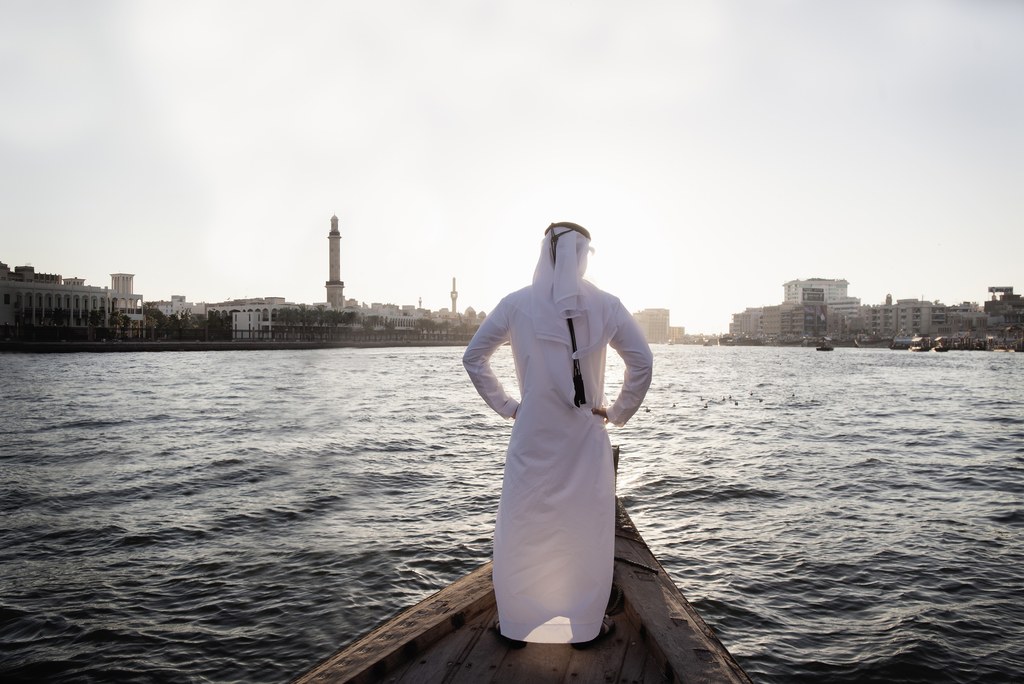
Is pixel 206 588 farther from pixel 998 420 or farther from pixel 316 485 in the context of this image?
pixel 998 420

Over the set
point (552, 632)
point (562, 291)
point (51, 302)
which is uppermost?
point (51, 302)

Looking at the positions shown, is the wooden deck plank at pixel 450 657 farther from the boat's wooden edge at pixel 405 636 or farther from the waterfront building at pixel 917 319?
the waterfront building at pixel 917 319

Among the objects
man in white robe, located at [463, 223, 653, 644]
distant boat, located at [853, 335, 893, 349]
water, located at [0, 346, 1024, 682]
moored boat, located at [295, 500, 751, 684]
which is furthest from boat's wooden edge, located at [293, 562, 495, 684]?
distant boat, located at [853, 335, 893, 349]

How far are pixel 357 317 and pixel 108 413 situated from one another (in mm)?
135060

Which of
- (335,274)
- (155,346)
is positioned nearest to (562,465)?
(155,346)

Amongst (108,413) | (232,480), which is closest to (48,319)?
(108,413)

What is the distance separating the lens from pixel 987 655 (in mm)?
6371

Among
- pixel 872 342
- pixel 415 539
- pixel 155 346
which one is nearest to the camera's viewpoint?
pixel 415 539

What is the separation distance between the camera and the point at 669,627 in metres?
3.54

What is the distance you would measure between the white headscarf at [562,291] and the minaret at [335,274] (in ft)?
544

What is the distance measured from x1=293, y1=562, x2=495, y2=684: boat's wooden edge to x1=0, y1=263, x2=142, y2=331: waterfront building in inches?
4075

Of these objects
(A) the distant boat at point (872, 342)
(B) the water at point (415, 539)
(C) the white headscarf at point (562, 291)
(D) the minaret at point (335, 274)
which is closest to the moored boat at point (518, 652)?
(C) the white headscarf at point (562, 291)

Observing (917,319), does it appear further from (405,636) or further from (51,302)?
(405,636)

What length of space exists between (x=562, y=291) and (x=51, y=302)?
11968 cm
